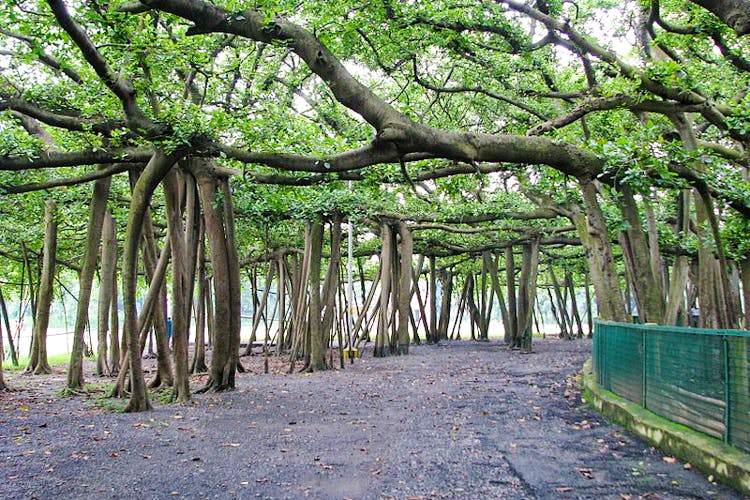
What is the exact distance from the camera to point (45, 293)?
12102 mm

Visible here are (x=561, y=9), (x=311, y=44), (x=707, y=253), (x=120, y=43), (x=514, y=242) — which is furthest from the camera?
(x=514, y=242)

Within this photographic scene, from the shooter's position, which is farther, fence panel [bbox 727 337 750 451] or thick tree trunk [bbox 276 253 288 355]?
thick tree trunk [bbox 276 253 288 355]

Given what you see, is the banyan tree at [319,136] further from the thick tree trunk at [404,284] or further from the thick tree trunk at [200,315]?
the thick tree trunk at [404,284]

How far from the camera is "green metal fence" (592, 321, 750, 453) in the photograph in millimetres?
4891

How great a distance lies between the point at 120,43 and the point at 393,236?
1080 centimetres

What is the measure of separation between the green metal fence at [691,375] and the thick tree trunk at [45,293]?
9835 millimetres

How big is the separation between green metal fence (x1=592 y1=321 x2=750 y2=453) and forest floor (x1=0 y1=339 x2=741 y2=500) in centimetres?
44

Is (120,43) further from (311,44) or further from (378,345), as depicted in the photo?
(378,345)

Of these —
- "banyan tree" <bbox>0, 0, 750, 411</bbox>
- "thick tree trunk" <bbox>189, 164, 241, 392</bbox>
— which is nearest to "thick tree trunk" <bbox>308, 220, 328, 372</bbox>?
"banyan tree" <bbox>0, 0, 750, 411</bbox>

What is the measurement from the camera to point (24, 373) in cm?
1420

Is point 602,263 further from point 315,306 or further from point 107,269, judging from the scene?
point 107,269

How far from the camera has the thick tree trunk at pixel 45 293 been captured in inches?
479

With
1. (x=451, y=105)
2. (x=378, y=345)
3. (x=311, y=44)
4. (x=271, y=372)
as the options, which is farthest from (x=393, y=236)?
(x=311, y=44)

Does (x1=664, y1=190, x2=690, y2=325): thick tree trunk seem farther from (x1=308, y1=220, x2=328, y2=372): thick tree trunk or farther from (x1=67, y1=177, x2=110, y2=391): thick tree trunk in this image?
(x1=67, y1=177, x2=110, y2=391): thick tree trunk
